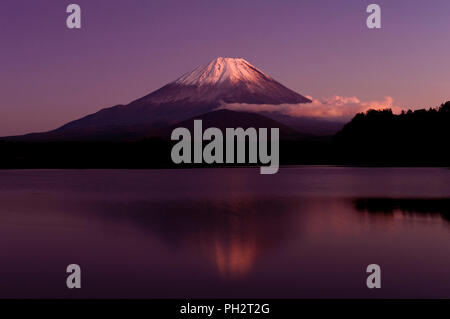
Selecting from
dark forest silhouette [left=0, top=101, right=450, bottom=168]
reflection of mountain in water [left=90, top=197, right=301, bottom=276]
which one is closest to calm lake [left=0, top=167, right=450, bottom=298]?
reflection of mountain in water [left=90, top=197, right=301, bottom=276]

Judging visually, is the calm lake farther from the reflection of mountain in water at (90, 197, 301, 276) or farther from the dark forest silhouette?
the dark forest silhouette

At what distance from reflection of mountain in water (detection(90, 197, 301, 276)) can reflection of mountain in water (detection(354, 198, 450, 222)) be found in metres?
3.95

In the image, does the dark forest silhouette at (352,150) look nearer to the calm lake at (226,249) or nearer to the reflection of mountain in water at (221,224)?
the reflection of mountain in water at (221,224)

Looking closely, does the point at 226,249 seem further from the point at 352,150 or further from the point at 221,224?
the point at 352,150

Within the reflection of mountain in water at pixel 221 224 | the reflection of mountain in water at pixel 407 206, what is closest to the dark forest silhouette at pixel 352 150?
the reflection of mountain in water at pixel 407 206

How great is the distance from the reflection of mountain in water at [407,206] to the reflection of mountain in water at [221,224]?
3.95 m

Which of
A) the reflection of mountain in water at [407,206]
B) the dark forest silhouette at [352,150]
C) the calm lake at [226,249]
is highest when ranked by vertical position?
the dark forest silhouette at [352,150]

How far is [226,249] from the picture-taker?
15922mm

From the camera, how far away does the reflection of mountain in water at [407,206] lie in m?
25.1

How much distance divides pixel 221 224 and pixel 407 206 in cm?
1169

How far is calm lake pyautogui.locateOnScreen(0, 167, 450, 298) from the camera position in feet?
36.7

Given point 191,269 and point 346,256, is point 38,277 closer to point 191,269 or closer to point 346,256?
point 191,269
